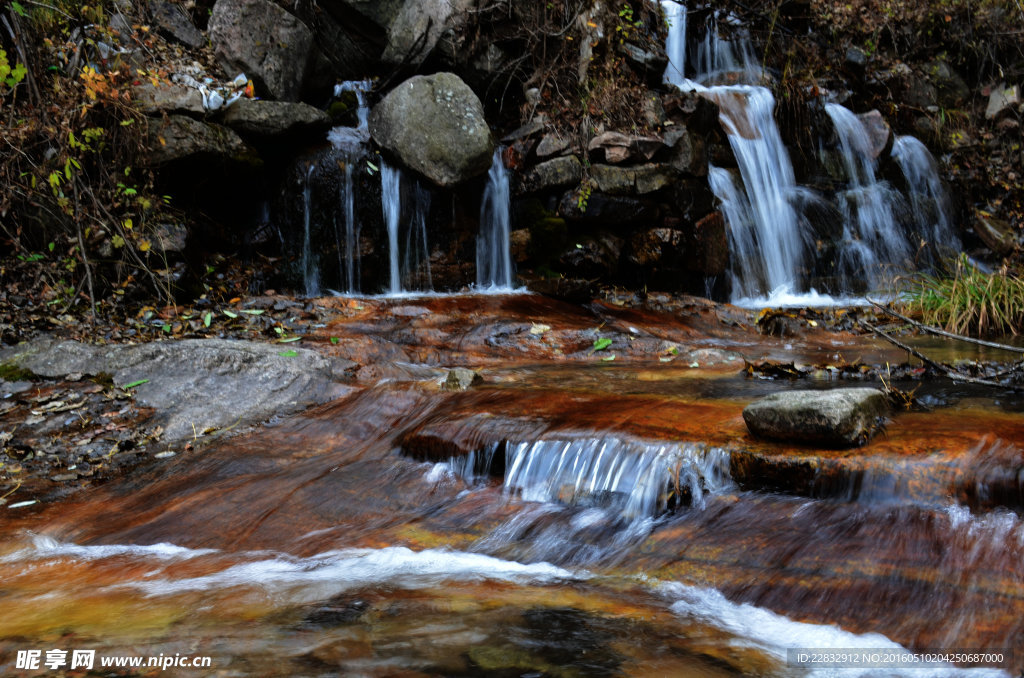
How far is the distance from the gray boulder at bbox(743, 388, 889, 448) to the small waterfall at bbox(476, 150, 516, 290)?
20.3ft

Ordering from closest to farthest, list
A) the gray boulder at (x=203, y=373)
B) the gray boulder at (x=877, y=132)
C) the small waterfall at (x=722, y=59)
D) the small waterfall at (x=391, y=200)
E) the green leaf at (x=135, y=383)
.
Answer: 1. the gray boulder at (x=203, y=373)
2. the green leaf at (x=135, y=383)
3. the small waterfall at (x=391, y=200)
4. the gray boulder at (x=877, y=132)
5. the small waterfall at (x=722, y=59)

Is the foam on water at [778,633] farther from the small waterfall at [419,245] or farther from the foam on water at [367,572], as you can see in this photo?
the small waterfall at [419,245]

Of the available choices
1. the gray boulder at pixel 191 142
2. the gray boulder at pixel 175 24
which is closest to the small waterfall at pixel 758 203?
the gray boulder at pixel 191 142

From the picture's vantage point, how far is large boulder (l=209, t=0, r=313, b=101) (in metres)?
8.73

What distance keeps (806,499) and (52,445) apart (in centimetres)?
444

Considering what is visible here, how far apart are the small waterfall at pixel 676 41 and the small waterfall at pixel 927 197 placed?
3.97 metres

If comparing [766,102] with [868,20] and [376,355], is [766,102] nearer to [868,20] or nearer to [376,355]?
→ [868,20]

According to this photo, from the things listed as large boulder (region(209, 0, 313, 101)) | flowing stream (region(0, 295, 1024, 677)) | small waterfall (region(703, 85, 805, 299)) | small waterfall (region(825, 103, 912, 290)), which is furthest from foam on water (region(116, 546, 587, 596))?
small waterfall (region(825, 103, 912, 290))

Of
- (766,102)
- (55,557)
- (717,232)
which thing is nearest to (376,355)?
(55,557)

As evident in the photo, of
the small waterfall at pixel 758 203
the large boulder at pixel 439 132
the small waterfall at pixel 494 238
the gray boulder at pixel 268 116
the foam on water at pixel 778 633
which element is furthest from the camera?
the small waterfall at pixel 758 203

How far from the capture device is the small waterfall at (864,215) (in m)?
10.4

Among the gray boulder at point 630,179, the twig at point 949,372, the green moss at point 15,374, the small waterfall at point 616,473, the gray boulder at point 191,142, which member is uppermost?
Answer: the gray boulder at point 191,142

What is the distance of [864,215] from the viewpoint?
10727 mm

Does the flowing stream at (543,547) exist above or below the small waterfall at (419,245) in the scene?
below
